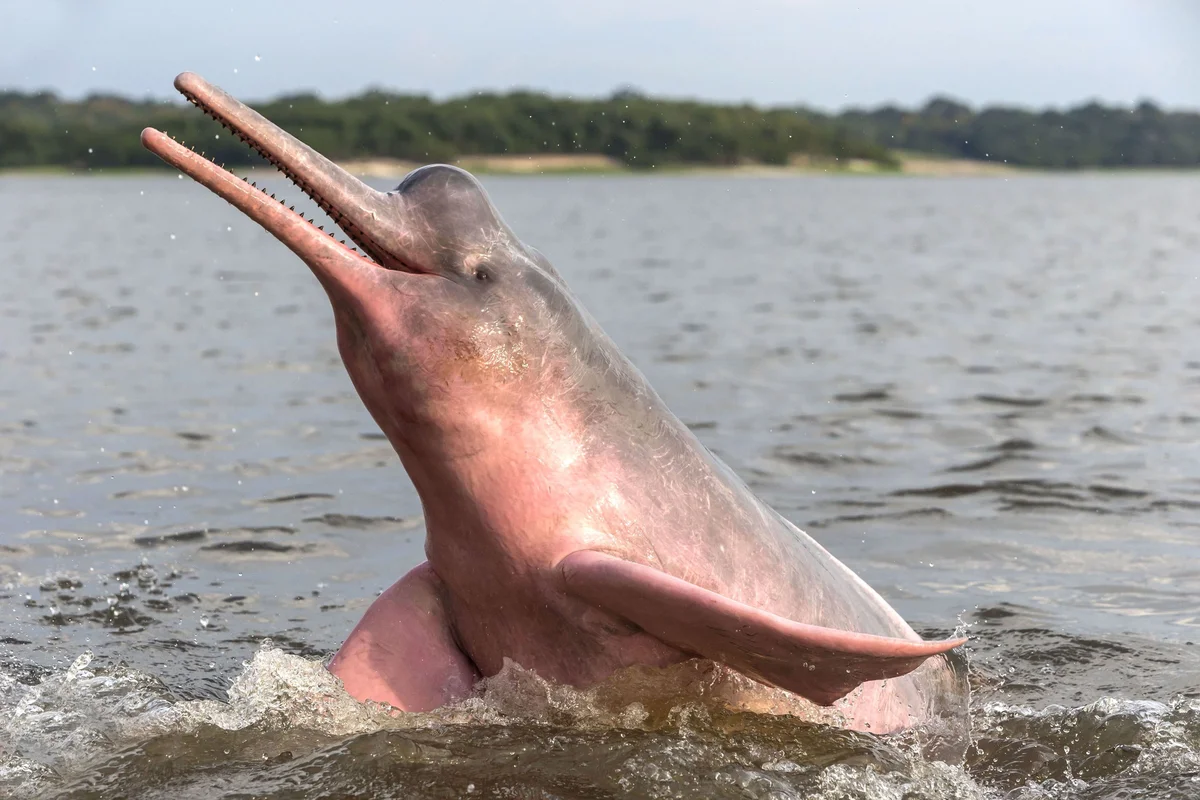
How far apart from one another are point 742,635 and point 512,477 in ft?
3.64

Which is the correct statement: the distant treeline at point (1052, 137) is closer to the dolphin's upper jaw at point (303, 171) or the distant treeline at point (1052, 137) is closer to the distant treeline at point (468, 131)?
the distant treeline at point (468, 131)

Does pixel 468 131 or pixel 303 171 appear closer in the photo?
pixel 303 171

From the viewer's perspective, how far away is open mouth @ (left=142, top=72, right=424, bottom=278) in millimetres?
5402

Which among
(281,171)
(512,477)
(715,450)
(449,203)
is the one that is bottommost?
(715,450)

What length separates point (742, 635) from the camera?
18.0ft

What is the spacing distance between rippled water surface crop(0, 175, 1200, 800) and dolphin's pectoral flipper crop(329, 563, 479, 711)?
10 centimetres

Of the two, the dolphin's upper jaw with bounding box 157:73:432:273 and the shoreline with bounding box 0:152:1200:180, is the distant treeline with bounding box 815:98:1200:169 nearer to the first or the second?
the shoreline with bounding box 0:152:1200:180

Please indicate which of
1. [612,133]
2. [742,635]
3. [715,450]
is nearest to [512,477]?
[742,635]

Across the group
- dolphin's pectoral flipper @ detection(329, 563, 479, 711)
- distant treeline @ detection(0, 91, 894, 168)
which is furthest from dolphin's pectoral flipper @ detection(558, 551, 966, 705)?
distant treeline @ detection(0, 91, 894, 168)

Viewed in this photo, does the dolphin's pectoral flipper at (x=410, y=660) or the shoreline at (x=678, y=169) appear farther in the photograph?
the shoreline at (x=678, y=169)

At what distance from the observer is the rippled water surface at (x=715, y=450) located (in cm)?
622

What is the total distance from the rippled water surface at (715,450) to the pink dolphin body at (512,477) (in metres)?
0.33

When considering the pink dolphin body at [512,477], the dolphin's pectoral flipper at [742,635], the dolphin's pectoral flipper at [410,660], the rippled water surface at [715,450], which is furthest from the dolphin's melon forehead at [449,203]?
the rippled water surface at [715,450]

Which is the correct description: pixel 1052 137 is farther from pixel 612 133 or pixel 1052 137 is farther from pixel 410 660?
pixel 410 660
